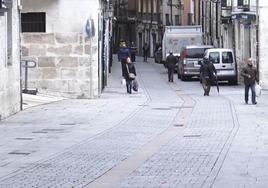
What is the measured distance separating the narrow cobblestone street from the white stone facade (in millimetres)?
1175

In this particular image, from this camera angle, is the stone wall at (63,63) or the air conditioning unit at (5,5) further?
the stone wall at (63,63)

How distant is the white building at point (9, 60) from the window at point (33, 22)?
514cm

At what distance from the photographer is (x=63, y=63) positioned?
2497cm

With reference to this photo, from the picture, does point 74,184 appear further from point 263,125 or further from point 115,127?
point 263,125

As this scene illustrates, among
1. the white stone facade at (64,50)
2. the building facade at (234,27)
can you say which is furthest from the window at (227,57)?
the white stone facade at (64,50)

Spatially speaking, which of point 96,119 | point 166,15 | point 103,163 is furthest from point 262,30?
A: point 166,15

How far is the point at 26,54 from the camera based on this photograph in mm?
25031

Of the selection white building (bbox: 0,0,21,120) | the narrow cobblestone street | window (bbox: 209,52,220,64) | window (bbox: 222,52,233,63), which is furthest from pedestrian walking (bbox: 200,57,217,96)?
white building (bbox: 0,0,21,120)

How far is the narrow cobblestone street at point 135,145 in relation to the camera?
32.8ft

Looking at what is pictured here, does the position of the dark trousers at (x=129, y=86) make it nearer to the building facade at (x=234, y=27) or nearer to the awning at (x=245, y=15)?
the building facade at (x=234, y=27)

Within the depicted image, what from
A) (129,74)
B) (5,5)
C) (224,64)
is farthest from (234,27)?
(5,5)

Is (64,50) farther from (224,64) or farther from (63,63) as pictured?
(224,64)

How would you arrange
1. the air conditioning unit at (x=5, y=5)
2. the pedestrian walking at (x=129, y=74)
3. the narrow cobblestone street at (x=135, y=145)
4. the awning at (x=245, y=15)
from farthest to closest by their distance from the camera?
the awning at (x=245, y=15)
the pedestrian walking at (x=129, y=74)
the air conditioning unit at (x=5, y=5)
the narrow cobblestone street at (x=135, y=145)

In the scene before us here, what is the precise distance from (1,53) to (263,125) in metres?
6.57
